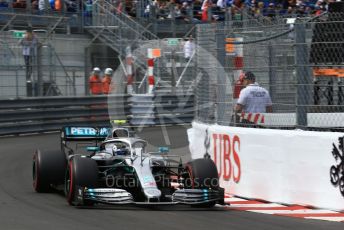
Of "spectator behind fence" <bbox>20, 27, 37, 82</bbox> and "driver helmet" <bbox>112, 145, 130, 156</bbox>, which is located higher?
"spectator behind fence" <bbox>20, 27, 37, 82</bbox>

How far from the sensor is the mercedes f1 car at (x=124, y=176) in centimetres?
912

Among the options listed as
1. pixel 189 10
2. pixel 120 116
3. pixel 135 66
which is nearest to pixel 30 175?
pixel 120 116

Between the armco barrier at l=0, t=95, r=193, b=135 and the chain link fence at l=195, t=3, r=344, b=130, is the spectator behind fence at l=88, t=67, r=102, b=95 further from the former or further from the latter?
the chain link fence at l=195, t=3, r=344, b=130

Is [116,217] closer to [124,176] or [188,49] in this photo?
Result: [124,176]

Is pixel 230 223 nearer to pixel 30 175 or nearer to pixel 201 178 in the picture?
pixel 201 178

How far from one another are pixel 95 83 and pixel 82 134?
10791 millimetres

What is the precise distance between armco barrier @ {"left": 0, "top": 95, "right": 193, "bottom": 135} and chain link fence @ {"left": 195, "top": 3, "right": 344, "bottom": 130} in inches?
362

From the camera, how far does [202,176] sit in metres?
9.62

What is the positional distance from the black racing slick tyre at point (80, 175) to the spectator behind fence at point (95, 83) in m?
12.5

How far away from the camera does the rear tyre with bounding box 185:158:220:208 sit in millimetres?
9594

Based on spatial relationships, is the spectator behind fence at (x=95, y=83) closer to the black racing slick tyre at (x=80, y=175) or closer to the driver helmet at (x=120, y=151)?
the driver helmet at (x=120, y=151)

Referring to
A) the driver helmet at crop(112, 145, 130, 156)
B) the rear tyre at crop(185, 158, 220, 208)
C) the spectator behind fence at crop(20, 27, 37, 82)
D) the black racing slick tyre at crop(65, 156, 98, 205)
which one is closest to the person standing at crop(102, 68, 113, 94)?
the spectator behind fence at crop(20, 27, 37, 82)

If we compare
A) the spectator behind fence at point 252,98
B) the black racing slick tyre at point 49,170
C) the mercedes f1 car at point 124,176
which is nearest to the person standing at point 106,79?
the spectator behind fence at point 252,98

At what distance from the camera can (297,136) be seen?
9.74 meters
